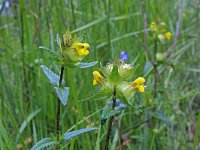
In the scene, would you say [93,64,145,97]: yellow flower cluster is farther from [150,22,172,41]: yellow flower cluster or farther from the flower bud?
[150,22,172,41]: yellow flower cluster

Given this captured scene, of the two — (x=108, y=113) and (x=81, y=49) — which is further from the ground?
(x=81, y=49)

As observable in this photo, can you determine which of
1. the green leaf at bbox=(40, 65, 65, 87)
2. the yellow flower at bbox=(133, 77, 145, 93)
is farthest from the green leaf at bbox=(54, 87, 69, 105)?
the yellow flower at bbox=(133, 77, 145, 93)

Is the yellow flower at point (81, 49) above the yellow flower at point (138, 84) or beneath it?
above

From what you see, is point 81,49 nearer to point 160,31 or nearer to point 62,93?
point 62,93

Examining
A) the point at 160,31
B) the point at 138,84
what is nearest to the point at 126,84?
the point at 138,84

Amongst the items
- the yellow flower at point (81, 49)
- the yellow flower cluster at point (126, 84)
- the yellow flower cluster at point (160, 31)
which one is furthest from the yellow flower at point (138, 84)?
the yellow flower cluster at point (160, 31)

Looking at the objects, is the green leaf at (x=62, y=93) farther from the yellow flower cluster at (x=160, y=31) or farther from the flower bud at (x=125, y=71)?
the yellow flower cluster at (x=160, y=31)

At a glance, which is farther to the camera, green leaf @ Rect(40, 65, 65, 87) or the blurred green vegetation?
the blurred green vegetation

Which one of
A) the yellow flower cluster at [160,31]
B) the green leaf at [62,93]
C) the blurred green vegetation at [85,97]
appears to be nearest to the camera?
the green leaf at [62,93]

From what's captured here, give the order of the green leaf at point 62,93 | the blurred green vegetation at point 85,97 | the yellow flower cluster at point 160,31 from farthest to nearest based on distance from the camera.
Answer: the yellow flower cluster at point 160,31 < the blurred green vegetation at point 85,97 < the green leaf at point 62,93

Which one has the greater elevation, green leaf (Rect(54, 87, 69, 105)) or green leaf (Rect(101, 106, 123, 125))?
green leaf (Rect(54, 87, 69, 105))

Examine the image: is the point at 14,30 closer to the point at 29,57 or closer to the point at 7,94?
the point at 29,57
